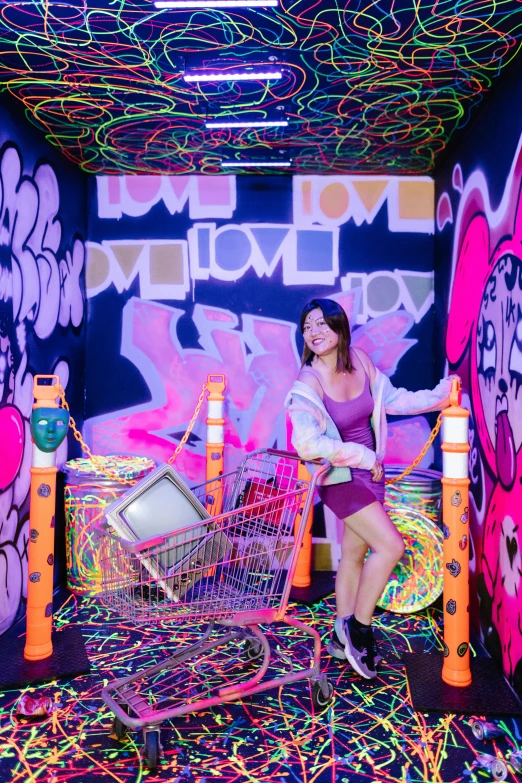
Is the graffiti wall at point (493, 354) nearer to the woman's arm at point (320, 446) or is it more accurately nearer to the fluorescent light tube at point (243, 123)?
the woman's arm at point (320, 446)

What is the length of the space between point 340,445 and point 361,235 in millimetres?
2499

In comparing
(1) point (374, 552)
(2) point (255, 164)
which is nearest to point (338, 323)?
(1) point (374, 552)

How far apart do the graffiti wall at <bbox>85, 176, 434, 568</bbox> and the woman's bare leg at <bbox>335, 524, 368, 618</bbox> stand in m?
1.45

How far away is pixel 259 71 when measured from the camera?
3.12m

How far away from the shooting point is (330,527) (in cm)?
477

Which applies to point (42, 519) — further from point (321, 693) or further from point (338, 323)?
point (338, 323)

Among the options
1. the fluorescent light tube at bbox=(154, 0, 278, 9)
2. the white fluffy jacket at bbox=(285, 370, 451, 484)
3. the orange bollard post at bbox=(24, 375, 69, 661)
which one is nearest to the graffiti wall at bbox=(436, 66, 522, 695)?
the white fluffy jacket at bbox=(285, 370, 451, 484)

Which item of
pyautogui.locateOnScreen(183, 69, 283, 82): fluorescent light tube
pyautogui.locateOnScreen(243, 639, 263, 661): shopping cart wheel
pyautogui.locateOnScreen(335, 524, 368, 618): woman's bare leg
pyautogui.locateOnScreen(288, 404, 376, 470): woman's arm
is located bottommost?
pyautogui.locateOnScreen(243, 639, 263, 661): shopping cart wheel

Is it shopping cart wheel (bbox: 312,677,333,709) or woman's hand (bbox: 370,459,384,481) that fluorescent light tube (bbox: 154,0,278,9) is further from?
shopping cart wheel (bbox: 312,677,333,709)

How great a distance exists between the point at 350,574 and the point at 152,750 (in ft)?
4.60

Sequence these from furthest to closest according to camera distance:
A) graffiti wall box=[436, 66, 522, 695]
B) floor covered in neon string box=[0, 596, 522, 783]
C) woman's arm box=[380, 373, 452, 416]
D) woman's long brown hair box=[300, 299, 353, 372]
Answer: woman's arm box=[380, 373, 452, 416] < woman's long brown hair box=[300, 299, 353, 372] < graffiti wall box=[436, 66, 522, 695] < floor covered in neon string box=[0, 596, 522, 783]

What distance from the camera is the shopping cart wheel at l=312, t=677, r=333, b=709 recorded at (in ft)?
9.09

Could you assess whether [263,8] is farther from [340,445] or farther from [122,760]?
[122,760]

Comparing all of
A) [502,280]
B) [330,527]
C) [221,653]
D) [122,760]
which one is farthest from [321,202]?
[122,760]
